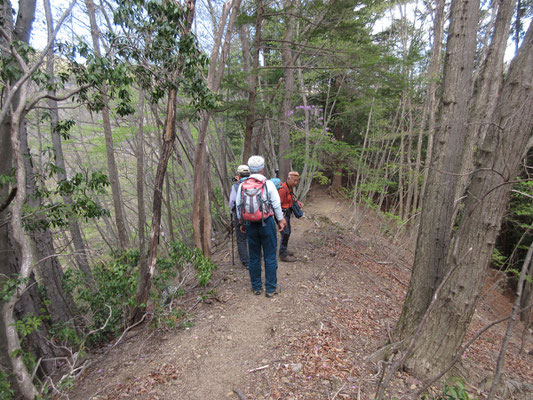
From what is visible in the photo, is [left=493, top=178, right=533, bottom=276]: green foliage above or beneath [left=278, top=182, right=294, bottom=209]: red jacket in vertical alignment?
beneath

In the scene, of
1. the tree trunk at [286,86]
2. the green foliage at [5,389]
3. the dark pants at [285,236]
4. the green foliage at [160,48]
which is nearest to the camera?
the green foliage at [5,389]

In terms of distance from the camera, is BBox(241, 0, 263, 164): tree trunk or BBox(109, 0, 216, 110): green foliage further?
BBox(241, 0, 263, 164): tree trunk

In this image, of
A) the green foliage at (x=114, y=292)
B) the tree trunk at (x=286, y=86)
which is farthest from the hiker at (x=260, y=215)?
the tree trunk at (x=286, y=86)

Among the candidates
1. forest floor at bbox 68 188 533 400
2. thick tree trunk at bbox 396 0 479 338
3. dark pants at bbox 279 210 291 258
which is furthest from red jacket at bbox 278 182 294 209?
thick tree trunk at bbox 396 0 479 338

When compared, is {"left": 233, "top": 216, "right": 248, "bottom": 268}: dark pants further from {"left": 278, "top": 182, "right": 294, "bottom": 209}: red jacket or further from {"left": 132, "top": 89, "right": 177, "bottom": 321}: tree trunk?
{"left": 132, "top": 89, "right": 177, "bottom": 321}: tree trunk

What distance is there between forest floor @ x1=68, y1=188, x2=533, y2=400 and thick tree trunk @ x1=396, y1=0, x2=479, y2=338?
713 millimetres

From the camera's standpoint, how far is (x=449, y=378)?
2.62m

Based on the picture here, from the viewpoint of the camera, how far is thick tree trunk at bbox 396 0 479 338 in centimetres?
256

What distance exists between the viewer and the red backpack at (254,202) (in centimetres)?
356

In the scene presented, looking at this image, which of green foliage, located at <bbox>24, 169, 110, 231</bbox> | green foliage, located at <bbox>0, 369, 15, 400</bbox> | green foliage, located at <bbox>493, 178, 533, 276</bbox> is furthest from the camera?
green foliage, located at <bbox>493, 178, 533, 276</bbox>

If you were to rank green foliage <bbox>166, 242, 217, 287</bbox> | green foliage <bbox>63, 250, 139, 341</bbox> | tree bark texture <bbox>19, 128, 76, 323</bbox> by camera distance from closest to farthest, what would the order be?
green foliage <bbox>63, 250, 139, 341</bbox> → green foliage <bbox>166, 242, 217, 287</bbox> → tree bark texture <bbox>19, 128, 76, 323</bbox>

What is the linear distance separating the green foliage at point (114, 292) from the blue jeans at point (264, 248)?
5.99 feet

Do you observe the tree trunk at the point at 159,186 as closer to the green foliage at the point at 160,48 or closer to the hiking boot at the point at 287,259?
the green foliage at the point at 160,48

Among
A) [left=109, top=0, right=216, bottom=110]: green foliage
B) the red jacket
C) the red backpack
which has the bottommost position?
the red jacket
